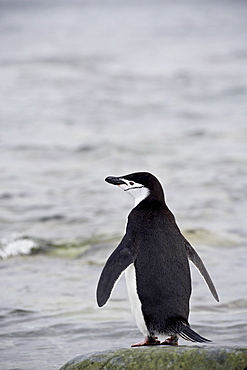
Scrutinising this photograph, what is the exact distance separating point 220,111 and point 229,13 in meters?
17.9

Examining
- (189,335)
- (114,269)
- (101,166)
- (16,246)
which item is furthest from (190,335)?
(101,166)

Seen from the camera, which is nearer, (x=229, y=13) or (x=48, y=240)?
(x=48, y=240)

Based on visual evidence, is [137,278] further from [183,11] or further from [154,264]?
[183,11]

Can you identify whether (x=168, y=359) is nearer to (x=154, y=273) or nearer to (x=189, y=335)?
(x=189, y=335)

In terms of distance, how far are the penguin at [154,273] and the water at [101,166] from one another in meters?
0.71

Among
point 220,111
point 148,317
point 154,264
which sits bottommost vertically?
point 220,111

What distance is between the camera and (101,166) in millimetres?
10297

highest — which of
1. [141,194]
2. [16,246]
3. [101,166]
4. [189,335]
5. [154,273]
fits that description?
[141,194]

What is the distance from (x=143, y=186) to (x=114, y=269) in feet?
1.48

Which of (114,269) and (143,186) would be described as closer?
(114,269)

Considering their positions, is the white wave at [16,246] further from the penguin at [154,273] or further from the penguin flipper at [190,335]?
the penguin flipper at [190,335]

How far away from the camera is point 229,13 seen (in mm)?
30594

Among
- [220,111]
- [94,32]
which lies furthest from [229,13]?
[220,111]

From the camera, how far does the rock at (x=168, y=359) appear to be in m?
2.97
